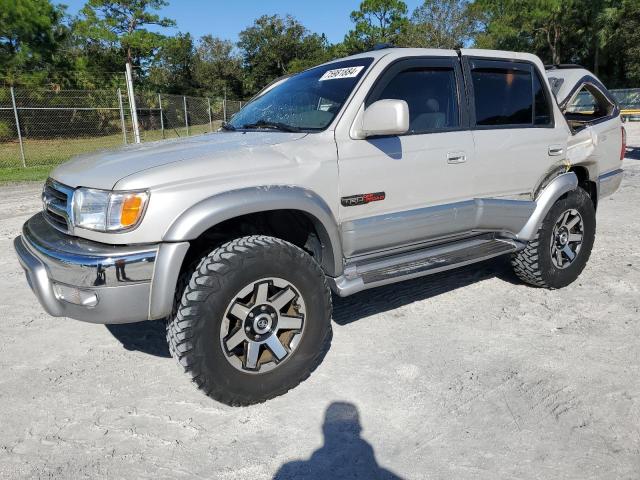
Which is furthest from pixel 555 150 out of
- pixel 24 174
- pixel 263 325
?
pixel 24 174

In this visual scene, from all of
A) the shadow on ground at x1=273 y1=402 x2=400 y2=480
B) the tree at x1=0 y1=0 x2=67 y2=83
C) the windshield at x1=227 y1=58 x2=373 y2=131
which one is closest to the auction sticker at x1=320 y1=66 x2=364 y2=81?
the windshield at x1=227 y1=58 x2=373 y2=131

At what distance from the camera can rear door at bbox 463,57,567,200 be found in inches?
145

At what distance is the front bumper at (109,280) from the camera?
2387 mm

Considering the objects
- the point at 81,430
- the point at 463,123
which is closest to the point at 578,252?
the point at 463,123

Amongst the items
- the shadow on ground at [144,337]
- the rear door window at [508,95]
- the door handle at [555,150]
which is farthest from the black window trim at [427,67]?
the shadow on ground at [144,337]

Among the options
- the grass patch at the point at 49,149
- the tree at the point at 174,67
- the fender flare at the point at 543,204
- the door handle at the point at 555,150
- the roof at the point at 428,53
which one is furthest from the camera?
the tree at the point at 174,67

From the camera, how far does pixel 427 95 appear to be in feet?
11.5

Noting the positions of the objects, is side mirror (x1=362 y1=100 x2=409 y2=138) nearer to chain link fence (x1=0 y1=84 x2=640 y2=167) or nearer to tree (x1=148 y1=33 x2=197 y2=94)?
chain link fence (x1=0 y1=84 x2=640 y2=167)

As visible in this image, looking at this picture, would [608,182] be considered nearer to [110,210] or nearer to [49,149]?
[110,210]

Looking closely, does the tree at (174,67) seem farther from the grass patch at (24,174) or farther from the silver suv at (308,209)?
the silver suv at (308,209)

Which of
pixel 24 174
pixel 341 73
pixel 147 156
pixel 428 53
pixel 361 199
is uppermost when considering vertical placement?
pixel 428 53

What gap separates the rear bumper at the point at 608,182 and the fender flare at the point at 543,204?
0.87 metres

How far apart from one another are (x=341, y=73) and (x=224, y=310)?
1.83 meters

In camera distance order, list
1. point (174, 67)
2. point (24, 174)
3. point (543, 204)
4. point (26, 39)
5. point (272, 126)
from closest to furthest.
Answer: point (272, 126), point (543, 204), point (24, 174), point (26, 39), point (174, 67)
